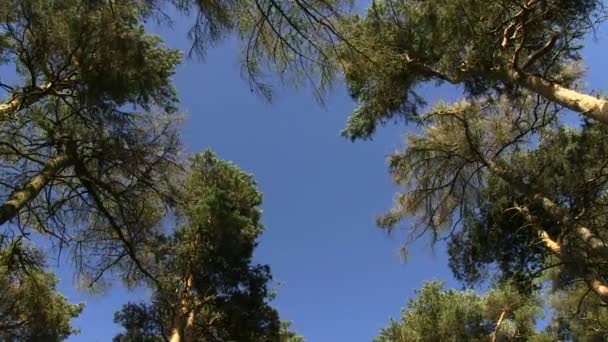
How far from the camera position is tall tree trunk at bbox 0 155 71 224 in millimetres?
6284

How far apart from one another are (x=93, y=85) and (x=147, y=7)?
133cm

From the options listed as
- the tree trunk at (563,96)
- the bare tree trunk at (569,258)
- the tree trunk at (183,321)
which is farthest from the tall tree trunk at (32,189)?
the bare tree trunk at (569,258)

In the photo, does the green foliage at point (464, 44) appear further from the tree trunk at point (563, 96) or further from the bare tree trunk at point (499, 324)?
the bare tree trunk at point (499, 324)

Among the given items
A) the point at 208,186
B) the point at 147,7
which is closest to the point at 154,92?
the point at 147,7

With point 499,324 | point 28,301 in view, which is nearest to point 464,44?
point 28,301

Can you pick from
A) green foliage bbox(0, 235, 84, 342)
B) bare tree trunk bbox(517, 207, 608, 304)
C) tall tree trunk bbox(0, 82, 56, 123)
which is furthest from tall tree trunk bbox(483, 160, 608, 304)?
green foliage bbox(0, 235, 84, 342)

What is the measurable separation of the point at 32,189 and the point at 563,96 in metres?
6.89

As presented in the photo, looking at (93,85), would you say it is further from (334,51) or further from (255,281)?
(255,281)

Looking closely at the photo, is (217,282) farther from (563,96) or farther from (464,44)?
(563,96)

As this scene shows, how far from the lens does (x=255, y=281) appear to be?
13547mm

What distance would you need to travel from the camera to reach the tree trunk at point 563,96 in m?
6.90

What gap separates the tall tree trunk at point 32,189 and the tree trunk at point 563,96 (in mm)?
6255

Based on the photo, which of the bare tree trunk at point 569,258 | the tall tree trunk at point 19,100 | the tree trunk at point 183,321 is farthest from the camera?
the tree trunk at point 183,321

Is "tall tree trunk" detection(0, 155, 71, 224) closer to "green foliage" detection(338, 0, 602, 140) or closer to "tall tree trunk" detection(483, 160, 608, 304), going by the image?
"green foliage" detection(338, 0, 602, 140)
